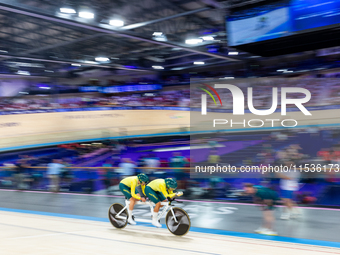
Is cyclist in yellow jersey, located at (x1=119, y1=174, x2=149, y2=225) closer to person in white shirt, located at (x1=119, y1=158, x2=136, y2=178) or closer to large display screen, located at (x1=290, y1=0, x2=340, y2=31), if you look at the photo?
large display screen, located at (x1=290, y1=0, x2=340, y2=31)

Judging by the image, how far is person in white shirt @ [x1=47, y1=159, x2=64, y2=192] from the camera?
10.2 metres

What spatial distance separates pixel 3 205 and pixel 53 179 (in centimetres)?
188

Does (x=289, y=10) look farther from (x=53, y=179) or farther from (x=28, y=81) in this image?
(x=28, y=81)

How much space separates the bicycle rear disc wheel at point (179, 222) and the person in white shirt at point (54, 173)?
6.28 meters

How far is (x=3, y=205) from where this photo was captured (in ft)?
28.9

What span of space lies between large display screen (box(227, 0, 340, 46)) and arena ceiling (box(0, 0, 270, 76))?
344 mm

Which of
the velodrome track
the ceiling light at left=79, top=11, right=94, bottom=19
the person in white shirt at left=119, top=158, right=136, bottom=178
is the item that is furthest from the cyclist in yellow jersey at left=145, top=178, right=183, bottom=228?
the ceiling light at left=79, top=11, right=94, bottom=19

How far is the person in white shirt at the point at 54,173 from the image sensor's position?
1023 cm

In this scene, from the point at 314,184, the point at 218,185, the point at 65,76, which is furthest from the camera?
the point at 65,76

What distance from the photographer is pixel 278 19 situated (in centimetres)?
549

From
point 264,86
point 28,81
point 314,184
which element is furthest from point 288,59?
point 28,81

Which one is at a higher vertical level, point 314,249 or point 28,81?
point 28,81

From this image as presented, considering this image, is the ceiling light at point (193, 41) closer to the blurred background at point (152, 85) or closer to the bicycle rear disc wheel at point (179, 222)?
the blurred background at point (152, 85)

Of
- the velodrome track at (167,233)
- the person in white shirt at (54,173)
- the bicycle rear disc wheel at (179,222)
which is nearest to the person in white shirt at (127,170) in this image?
the velodrome track at (167,233)
